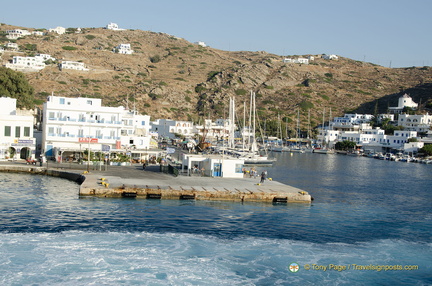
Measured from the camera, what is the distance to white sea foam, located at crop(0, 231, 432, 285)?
20328 mm

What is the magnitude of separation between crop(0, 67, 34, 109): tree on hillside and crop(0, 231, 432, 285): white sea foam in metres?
76.8

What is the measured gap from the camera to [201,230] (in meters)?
28.5

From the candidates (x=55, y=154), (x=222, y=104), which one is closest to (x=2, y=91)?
(x=55, y=154)

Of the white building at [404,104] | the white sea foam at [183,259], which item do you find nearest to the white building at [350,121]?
the white building at [404,104]

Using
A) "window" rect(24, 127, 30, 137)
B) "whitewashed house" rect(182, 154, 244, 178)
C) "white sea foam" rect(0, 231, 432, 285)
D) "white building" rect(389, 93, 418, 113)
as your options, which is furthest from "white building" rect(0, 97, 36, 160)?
"white building" rect(389, 93, 418, 113)

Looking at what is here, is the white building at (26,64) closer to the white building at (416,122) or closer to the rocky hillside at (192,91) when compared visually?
the rocky hillside at (192,91)

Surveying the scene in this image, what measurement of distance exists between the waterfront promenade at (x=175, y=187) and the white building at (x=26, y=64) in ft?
424

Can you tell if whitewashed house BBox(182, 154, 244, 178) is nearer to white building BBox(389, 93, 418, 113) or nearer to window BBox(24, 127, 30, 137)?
window BBox(24, 127, 30, 137)

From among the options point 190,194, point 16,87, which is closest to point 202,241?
point 190,194

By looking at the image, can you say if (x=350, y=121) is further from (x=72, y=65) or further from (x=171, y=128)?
(x=72, y=65)

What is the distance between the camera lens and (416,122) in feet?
482

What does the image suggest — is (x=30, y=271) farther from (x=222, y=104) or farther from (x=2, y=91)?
(x=222, y=104)

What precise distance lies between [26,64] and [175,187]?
482 feet

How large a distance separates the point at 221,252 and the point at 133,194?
1510 centimetres
